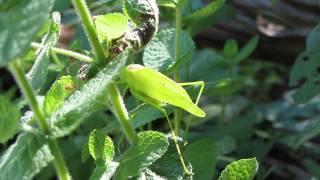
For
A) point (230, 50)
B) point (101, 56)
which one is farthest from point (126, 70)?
point (230, 50)

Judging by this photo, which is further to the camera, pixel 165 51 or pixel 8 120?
pixel 165 51

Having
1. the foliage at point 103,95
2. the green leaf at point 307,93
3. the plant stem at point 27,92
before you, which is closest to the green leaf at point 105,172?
the foliage at point 103,95

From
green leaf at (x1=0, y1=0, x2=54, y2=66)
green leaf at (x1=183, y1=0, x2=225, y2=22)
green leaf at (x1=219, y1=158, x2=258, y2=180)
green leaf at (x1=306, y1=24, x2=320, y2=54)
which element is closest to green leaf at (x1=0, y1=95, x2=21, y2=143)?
green leaf at (x1=0, y1=0, x2=54, y2=66)

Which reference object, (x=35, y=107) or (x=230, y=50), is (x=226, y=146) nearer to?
(x=230, y=50)

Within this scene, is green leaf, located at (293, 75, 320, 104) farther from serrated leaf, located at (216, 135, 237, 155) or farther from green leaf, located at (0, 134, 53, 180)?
green leaf, located at (0, 134, 53, 180)

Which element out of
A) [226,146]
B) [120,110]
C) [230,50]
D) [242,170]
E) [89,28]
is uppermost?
[89,28]

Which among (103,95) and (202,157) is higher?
(103,95)

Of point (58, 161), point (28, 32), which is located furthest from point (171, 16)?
point (28, 32)
